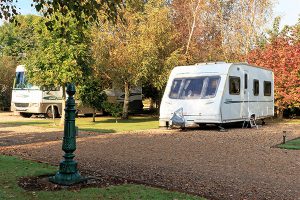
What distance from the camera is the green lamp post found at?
19.3 feet

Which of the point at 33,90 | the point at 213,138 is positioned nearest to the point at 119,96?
the point at 33,90

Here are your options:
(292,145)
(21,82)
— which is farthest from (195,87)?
(21,82)

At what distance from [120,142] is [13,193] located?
694 cm

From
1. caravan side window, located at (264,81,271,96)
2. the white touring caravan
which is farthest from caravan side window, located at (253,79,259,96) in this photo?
caravan side window, located at (264,81,271,96)

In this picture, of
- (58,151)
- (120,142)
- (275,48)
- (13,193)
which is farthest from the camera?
(275,48)

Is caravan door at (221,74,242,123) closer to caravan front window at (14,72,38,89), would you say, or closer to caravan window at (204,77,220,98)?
caravan window at (204,77,220,98)

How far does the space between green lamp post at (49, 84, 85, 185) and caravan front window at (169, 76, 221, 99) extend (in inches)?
401

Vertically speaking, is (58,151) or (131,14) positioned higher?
(131,14)

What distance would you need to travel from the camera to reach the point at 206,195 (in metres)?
5.65

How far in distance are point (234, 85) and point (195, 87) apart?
1616 millimetres

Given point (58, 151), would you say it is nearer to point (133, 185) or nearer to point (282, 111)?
point (133, 185)

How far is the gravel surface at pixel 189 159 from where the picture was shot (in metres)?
6.38

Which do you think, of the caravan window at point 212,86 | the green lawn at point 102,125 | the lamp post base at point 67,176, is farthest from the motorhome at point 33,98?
the lamp post base at point 67,176

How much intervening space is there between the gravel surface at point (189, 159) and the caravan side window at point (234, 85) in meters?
2.70
